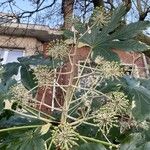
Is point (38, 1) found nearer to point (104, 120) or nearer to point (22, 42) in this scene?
point (22, 42)

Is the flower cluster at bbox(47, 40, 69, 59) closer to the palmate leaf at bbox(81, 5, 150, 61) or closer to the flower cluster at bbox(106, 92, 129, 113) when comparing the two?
the palmate leaf at bbox(81, 5, 150, 61)

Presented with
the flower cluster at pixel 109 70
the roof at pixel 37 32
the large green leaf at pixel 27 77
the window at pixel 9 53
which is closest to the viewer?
the flower cluster at pixel 109 70

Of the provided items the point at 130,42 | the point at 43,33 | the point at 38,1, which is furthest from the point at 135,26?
the point at 43,33

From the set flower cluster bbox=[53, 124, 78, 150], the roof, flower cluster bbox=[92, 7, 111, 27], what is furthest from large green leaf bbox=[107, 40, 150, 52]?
the roof

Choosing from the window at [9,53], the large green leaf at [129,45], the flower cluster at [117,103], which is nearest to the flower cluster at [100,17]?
the large green leaf at [129,45]

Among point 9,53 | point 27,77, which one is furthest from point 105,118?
point 9,53

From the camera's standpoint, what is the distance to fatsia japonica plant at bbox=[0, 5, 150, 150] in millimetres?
1333

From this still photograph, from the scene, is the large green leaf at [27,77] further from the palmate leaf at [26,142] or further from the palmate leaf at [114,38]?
the palmate leaf at [26,142]

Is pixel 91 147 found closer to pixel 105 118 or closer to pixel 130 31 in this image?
pixel 105 118

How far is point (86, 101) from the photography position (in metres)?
1.54

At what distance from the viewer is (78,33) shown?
1854 mm

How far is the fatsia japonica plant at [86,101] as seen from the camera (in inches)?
52.5

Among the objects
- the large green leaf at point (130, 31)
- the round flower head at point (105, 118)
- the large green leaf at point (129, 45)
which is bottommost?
the round flower head at point (105, 118)

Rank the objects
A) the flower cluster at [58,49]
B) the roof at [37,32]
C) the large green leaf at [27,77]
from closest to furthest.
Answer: the flower cluster at [58,49]
the large green leaf at [27,77]
the roof at [37,32]
